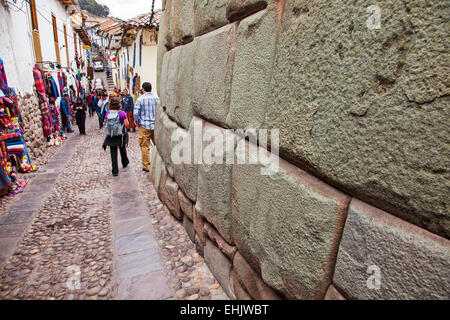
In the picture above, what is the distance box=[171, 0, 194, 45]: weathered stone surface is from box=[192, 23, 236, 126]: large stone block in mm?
341

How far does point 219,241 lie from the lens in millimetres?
1999

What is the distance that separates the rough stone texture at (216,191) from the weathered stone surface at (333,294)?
85cm

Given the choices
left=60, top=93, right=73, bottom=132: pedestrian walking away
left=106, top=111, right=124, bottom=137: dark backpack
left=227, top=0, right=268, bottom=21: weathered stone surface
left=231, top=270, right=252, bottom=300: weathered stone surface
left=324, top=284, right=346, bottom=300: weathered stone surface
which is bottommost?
left=60, top=93, right=73, bottom=132: pedestrian walking away

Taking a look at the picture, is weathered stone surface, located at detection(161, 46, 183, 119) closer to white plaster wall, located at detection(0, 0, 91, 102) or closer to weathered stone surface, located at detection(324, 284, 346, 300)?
weathered stone surface, located at detection(324, 284, 346, 300)

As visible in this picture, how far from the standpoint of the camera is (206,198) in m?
2.09

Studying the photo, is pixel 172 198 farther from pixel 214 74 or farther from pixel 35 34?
pixel 35 34

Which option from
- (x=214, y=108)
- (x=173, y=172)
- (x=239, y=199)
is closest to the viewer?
(x=239, y=199)

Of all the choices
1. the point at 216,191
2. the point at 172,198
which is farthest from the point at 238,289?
the point at 172,198

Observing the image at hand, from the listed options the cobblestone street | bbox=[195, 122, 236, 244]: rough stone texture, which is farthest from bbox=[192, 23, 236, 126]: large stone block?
the cobblestone street

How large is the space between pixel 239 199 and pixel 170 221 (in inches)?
68.7

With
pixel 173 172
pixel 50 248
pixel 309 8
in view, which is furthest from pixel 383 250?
pixel 50 248

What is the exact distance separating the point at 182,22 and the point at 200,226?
1988 mm

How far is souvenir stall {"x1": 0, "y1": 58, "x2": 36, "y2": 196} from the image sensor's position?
417cm
